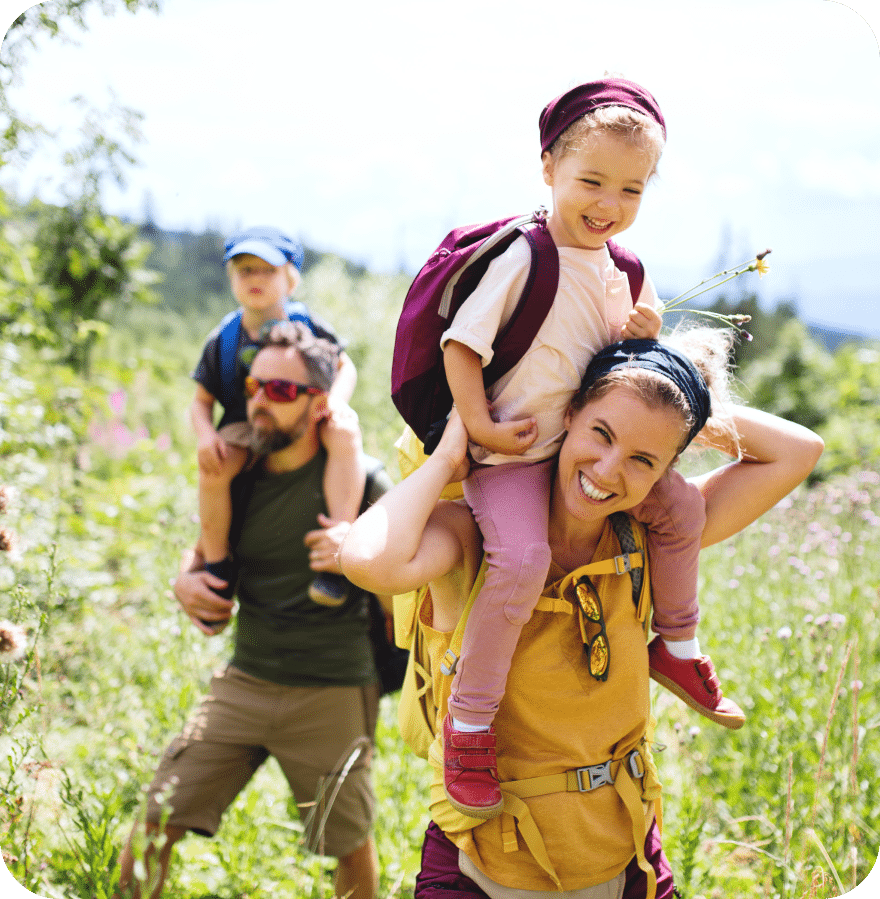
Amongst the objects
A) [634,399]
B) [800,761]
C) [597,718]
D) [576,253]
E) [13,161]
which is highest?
[13,161]

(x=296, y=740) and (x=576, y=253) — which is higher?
(x=576, y=253)

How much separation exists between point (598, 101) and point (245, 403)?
1.86 meters

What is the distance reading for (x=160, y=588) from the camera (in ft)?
14.2

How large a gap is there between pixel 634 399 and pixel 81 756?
3.05m

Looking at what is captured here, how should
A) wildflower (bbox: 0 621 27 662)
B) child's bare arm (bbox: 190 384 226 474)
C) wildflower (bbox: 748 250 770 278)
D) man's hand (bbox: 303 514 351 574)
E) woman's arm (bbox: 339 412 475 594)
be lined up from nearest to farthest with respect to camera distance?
woman's arm (bbox: 339 412 475 594)
wildflower (bbox: 748 250 770 278)
wildflower (bbox: 0 621 27 662)
man's hand (bbox: 303 514 351 574)
child's bare arm (bbox: 190 384 226 474)

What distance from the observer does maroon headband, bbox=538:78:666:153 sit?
1787 mm

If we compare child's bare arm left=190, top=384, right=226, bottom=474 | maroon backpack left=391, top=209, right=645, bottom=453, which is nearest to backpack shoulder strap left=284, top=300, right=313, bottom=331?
child's bare arm left=190, top=384, right=226, bottom=474

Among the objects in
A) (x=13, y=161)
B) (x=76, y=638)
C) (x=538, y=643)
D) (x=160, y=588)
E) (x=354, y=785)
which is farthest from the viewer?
(x=160, y=588)

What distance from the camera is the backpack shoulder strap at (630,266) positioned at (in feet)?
6.61

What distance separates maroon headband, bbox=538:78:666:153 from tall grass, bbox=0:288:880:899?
69.7 inches

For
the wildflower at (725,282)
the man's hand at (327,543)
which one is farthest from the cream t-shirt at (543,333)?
the man's hand at (327,543)

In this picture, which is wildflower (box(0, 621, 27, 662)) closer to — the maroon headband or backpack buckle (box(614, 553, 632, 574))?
backpack buckle (box(614, 553, 632, 574))

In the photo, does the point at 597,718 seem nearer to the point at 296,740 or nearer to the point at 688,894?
the point at 688,894

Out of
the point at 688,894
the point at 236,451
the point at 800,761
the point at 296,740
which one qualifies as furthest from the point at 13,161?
the point at 800,761
